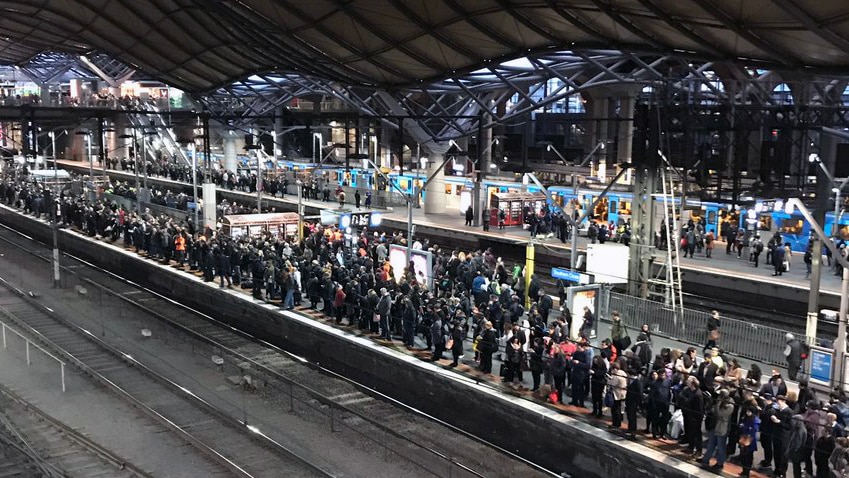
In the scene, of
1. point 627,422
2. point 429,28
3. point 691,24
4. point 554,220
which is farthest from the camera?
point 554,220

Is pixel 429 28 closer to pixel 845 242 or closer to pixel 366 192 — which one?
pixel 845 242

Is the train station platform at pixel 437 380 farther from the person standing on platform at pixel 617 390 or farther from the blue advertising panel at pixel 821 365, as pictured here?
the blue advertising panel at pixel 821 365

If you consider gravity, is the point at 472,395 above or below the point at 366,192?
below

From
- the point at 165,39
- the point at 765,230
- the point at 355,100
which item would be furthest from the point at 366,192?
the point at 765,230

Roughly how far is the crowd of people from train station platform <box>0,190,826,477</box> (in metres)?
0.30

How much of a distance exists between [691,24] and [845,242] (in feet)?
45.5

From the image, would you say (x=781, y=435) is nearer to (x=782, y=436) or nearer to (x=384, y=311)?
(x=782, y=436)

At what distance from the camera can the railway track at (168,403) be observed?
52.4ft

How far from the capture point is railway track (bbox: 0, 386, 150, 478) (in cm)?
1465

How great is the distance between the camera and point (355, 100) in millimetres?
49469

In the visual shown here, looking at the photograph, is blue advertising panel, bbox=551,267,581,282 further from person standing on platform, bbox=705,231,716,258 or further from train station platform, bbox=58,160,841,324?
person standing on platform, bbox=705,231,716,258

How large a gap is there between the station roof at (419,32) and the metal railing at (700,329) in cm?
677

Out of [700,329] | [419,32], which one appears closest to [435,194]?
[419,32]

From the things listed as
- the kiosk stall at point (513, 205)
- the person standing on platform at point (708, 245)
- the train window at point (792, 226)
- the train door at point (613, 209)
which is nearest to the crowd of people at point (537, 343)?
the person standing on platform at point (708, 245)
